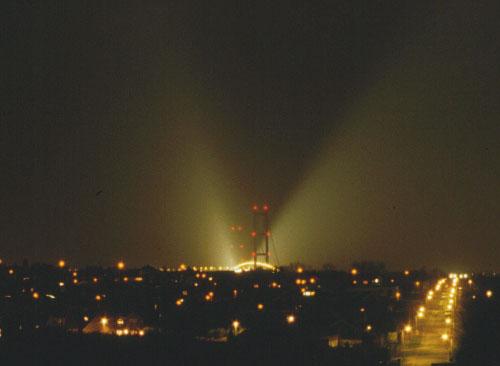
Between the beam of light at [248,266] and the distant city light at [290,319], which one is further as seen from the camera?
the beam of light at [248,266]

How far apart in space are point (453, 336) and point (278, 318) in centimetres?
889

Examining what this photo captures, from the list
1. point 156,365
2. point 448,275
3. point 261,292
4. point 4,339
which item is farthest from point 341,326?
point 448,275

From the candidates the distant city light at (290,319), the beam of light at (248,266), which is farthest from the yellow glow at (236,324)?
the beam of light at (248,266)

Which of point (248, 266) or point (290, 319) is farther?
point (248, 266)

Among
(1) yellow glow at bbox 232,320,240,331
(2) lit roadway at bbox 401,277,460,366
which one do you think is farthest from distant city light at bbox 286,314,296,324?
(2) lit roadway at bbox 401,277,460,366

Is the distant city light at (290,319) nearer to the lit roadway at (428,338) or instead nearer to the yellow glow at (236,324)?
the yellow glow at (236,324)

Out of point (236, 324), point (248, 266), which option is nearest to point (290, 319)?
point (236, 324)

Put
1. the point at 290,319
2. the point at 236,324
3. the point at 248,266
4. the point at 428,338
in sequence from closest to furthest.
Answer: the point at 290,319 → the point at 236,324 → the point at 428,338 → the point at 248,266

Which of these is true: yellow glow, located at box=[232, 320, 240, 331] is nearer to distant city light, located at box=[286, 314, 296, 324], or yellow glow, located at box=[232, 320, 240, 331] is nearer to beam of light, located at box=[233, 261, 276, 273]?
distant city light, located at box=[286, 314, 296, 324]

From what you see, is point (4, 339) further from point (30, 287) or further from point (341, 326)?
point (30, 287)

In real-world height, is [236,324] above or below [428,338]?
above

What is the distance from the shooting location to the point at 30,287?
6219cm

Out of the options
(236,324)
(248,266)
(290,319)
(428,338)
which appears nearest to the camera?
(290,319)

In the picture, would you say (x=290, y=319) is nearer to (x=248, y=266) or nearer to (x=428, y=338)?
(x=428, y=338)
